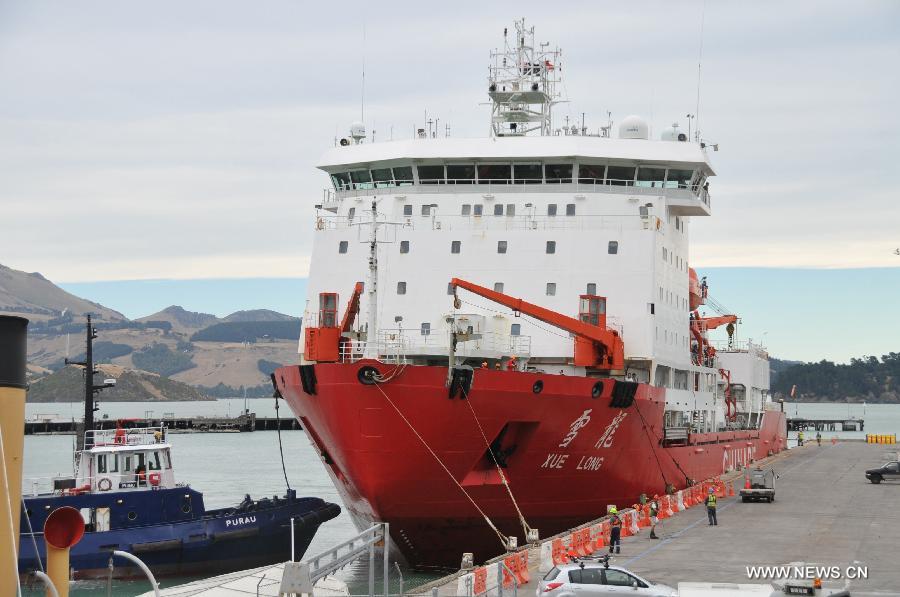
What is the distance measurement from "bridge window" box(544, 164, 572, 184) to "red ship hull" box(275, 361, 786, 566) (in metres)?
6.24

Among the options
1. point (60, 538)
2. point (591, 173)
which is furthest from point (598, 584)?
point (591, 173)

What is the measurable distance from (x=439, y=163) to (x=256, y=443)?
8699cm

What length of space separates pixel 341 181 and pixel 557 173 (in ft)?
20.1

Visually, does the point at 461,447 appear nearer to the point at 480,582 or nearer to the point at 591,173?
the point at 480,582

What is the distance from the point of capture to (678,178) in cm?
3300

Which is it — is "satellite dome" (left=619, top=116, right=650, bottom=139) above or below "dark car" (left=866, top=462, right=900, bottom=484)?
above

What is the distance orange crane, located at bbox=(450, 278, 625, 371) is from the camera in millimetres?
27641

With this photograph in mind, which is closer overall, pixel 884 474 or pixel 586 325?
pixel 586 325

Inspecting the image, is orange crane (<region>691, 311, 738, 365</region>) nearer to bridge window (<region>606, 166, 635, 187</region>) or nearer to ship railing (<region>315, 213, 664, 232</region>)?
bridge window (<region>606, 166, 635, 187</region>)

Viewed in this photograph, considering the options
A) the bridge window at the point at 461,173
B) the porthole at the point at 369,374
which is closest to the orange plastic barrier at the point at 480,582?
the porthole at the point at 369,374

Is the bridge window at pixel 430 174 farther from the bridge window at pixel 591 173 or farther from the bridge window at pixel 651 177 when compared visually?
the bridge window at pixel 651 177

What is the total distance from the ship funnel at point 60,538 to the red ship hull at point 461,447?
13.1m

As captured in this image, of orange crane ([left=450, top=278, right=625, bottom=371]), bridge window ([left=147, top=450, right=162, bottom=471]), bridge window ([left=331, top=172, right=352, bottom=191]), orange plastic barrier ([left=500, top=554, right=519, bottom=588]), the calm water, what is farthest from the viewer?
the calm water

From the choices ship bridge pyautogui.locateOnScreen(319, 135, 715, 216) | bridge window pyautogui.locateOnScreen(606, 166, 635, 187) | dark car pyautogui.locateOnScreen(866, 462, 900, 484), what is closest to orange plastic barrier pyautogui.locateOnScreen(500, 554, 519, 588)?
ship bridge pyautogui.locateOnScreen(319, 135, 715, 216)
